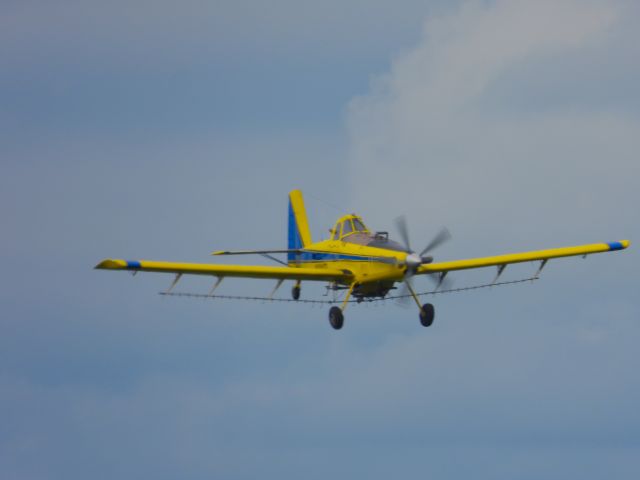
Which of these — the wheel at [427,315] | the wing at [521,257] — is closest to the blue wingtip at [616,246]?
the wing at [521,257]

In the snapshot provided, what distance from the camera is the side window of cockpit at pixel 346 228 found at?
58528 mm

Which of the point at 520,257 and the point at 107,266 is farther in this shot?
the point at 520,257

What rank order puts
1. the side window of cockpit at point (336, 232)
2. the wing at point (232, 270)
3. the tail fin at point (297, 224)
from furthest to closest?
the tail fin at point (297, 224), the side window of cockpit at point (336, 232), the wing at point (232, 270)

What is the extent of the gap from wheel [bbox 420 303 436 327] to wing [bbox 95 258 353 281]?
10.4 ft

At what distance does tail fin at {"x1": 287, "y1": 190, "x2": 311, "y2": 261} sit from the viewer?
217 feet

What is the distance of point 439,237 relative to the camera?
2186 inches

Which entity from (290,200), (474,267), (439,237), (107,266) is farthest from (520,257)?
(107,266)

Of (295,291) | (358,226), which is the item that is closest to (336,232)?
(358,226)

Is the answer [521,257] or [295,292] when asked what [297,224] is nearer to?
[295,292]

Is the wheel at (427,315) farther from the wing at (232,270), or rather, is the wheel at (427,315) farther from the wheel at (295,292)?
the wheel at (295,292)

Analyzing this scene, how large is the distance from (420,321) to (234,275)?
23.8ft

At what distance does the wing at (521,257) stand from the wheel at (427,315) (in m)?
1.53

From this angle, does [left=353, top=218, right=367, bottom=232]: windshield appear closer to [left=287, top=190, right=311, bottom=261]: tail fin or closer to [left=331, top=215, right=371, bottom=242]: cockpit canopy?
[left=331, top=215, right=371, bottom=242]: cockpit canopy

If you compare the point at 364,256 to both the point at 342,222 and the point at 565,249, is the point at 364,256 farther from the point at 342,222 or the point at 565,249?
the point at 565,249
